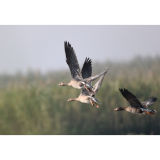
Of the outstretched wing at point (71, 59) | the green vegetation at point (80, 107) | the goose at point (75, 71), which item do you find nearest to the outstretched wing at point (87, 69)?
the goose at point (75, 71)

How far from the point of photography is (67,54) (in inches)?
191

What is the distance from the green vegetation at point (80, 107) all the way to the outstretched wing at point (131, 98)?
4.00 meters

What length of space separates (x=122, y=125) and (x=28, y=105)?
3417mm

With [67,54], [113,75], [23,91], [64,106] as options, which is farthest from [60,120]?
[67,54]

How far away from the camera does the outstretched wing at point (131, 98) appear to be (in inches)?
171

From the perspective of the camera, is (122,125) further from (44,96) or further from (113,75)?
(44,96)

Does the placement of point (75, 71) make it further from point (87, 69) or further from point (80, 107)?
point (80, 107)

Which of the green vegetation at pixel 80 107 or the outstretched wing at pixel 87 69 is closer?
the outstretched wing at pixel 87 69

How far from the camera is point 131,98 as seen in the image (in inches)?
177

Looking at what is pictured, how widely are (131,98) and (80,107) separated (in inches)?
176

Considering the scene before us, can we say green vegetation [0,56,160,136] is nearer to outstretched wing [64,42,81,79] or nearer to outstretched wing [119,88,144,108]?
outstretched wing [64,42,81,79]

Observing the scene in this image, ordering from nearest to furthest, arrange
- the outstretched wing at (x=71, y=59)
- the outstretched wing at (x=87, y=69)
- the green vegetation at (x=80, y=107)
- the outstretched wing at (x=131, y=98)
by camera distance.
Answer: the outstretched wing at (x=131, y=98)
the outstretched wing at (x=71, y=59)
the outstretched wing at (x=87, y=69)
the green vegetation at (x=80, y=107)

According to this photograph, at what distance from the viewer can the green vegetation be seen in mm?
8688

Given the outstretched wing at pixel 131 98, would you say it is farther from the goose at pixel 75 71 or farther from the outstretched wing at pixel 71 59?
the outstretched wing at pixel 71 59
